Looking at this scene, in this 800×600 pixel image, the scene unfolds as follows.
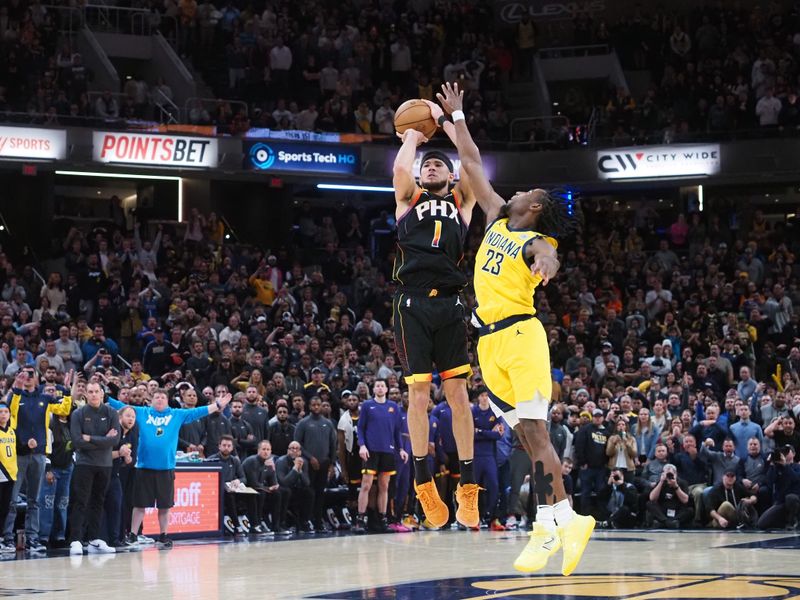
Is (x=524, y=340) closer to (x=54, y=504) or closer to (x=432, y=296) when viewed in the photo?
(x=432, y=296)

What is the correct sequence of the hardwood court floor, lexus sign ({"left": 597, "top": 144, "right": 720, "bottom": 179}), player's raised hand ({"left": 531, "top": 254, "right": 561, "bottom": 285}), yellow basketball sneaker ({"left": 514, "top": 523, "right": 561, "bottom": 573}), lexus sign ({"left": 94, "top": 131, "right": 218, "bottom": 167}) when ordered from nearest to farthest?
player's raised hand ({"left": 531, "top": 254, "right": 561, "bottom": 285}) → yellow basketball sneaker ({"left": 514, "top": 523, "right": 561, "bottom": 573}) → the hardwood court floor → lexus sign ({"left": 94, "top": 131, "right": 218, "bottom": 167}) → lexus sign ({"left": 597, "top": 144, "right": 720, "bottom": 179})

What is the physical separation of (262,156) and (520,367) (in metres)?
20.8

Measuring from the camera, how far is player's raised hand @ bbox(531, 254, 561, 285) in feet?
26.9

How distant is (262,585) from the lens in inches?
456

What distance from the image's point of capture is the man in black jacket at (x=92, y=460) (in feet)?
51.9

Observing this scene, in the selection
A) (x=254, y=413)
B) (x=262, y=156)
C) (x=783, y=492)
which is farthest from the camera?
(x=262, y=156)

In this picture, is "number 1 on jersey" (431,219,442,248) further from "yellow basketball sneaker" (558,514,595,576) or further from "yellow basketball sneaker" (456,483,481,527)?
"yellow basketball sneaker" (558,514,595,576)

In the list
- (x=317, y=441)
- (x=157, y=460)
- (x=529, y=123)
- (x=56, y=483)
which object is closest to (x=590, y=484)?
(x=317, y=441)

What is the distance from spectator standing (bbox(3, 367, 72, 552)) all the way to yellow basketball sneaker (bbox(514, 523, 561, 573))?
8895 mm

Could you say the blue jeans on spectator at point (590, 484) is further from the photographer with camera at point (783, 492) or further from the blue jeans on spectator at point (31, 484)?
the blue jeans on spectator at point (31, 484)

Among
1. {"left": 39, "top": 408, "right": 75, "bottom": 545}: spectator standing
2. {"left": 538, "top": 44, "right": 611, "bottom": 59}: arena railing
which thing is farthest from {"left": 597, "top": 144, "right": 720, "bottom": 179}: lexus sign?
{"left": 39, "top": 408, "right": 75, "bottom": 545}: spectator standing

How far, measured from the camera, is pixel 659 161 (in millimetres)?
31109

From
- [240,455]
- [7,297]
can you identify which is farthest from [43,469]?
[7,297]

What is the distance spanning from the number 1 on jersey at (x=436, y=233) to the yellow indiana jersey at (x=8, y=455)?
848 cm
